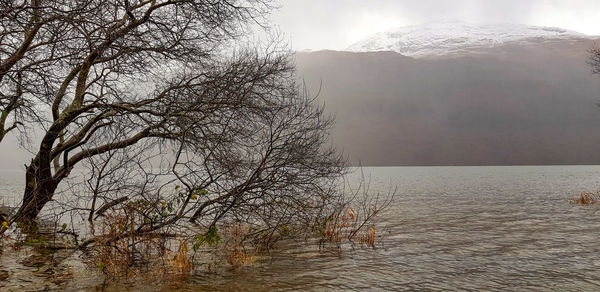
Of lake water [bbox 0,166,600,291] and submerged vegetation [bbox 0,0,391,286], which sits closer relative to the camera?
lake water [bbox 0,166,600,291]

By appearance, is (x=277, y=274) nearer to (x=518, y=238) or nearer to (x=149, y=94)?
(x=149, y=94)

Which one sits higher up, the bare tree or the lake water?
the bare tree

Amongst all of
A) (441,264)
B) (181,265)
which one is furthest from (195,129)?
(441,264)

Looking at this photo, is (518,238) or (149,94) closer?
(149,94)

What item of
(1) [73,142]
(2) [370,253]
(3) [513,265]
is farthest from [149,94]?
(3) [513,265]

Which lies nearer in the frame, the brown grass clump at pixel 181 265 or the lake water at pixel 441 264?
the lake water at pixel 441 264

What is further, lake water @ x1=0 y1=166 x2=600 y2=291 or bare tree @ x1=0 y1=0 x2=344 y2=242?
bare tree @ x1=0 y1=0 x2=344 y2=242

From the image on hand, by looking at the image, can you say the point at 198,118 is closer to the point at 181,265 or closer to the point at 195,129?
the point at 195,129

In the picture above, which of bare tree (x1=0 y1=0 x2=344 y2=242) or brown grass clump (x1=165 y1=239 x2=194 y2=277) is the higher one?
bare tree (x1=0 y1=0 x2=344 y2=242)

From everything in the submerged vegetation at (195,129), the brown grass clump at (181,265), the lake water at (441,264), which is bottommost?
the lake water at (441,264)

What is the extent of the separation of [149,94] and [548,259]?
11501mm

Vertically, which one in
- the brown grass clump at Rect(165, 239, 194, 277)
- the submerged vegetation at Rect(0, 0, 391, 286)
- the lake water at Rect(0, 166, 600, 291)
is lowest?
the lake water at Rect(0, 166, 600, 291)

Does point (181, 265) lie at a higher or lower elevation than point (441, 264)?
higher

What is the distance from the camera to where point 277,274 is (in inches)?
340
